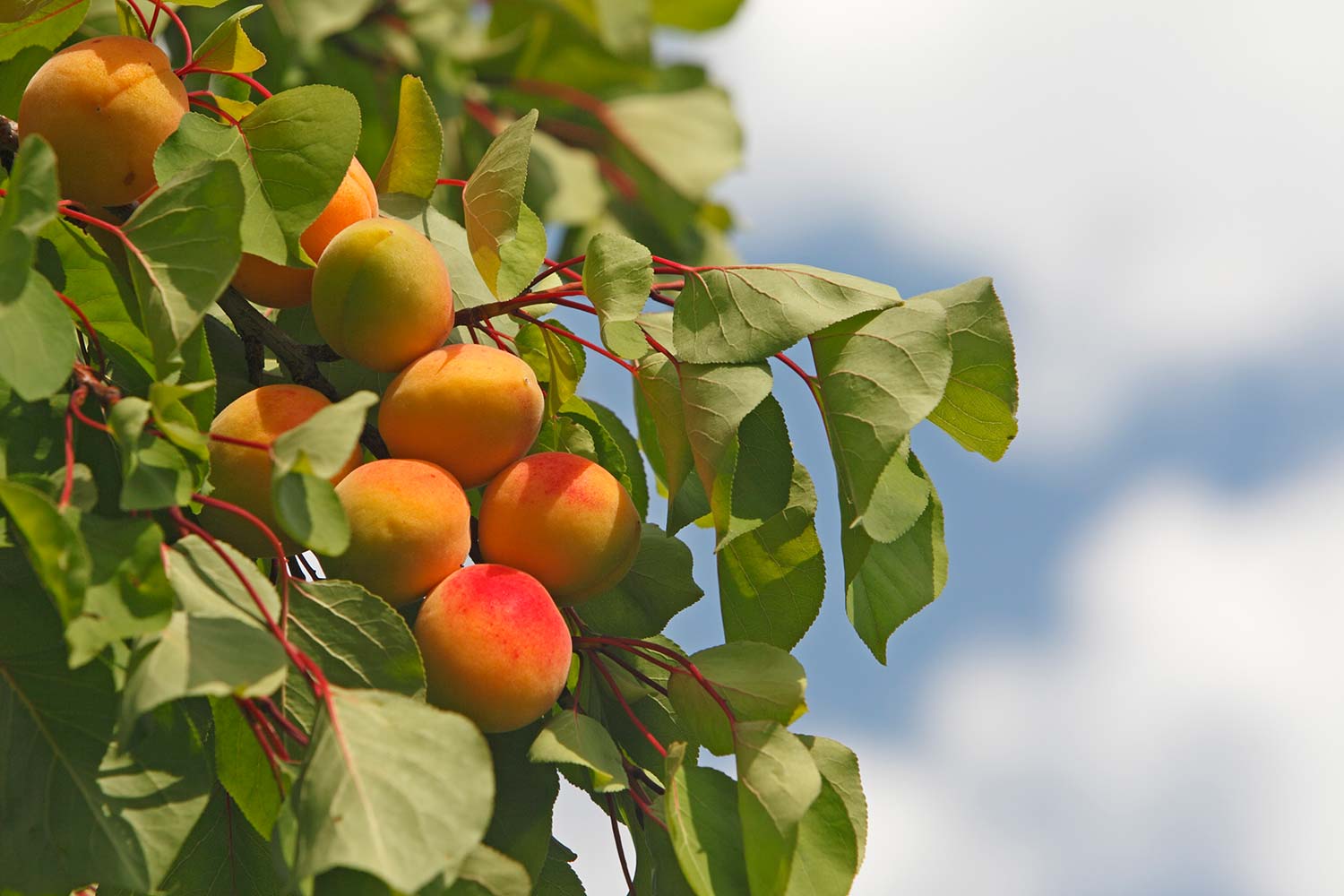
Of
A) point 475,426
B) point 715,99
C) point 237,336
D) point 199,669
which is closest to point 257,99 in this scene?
point 237,336

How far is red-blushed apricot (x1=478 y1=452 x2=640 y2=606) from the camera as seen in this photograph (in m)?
0.81

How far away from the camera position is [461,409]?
805 millimetres

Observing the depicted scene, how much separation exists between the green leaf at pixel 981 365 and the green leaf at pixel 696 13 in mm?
1641

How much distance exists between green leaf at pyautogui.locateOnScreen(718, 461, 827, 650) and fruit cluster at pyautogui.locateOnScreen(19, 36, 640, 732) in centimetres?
9

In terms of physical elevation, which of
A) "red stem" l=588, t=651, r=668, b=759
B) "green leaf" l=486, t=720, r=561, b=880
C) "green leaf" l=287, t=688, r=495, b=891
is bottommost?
Result: "green leaf" l=486, t=720, r=561, b=880

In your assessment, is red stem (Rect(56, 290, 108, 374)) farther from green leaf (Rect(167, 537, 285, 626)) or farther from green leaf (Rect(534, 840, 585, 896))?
green leaf (Rect(534, 840, 585, 896))

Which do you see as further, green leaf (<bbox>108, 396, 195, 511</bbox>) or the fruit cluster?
the fruit cluster

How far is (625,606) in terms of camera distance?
3.01 feet

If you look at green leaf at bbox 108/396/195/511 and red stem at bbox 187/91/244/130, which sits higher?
red stem at bbox 187/91/244/130

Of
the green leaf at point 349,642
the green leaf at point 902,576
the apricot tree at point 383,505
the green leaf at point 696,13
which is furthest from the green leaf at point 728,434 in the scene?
the green leaf at point 696,13

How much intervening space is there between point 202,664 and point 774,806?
0.34 metres

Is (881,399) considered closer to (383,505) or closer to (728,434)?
(728,434)

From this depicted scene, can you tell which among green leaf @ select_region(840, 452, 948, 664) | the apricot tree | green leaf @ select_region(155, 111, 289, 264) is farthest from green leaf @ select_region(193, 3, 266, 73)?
green leaf @ select_region(840, 452, 948, 664)

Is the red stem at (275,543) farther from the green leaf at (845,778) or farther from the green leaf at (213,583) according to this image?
the green leaf at (845,778)
